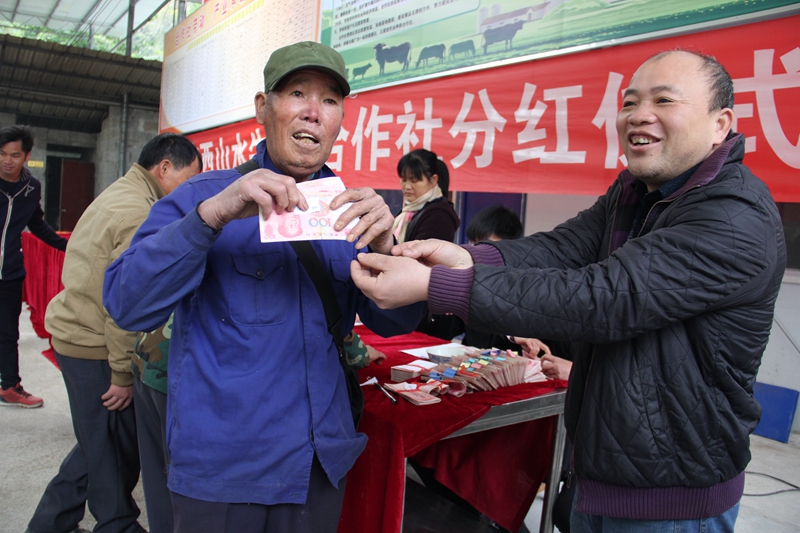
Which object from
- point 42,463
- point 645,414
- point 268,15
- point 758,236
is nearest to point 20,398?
point 42,463

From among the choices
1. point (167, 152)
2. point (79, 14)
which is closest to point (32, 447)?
point (167, 152)

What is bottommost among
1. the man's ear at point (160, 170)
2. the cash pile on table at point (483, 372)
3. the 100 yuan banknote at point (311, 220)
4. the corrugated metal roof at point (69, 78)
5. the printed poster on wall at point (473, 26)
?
the cash pile on table at point (483, 372)

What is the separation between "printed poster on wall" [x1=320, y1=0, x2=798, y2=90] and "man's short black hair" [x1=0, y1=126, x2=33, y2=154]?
2.32 m

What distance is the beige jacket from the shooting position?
7.25 feet

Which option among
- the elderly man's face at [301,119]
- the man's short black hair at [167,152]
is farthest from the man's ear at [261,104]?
the man's short black hair at [167,152]

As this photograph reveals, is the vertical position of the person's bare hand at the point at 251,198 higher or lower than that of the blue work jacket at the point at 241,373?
higher

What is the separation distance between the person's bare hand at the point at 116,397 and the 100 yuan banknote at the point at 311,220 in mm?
1525

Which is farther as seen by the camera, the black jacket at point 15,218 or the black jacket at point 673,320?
the black jacket at point 15,218

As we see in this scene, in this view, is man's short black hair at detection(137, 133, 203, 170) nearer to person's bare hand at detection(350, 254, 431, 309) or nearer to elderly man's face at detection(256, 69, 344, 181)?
elderly man's face at detection(256, 69, 344, 181)

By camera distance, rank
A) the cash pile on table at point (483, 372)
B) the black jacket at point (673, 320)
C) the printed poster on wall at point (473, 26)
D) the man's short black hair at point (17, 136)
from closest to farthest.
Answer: the black jacket at point (673, 320) < the cash pile on table at point (483, 372) < the printed poster on wall at point (473, 26) < the man's short black hair at point (17, 136)

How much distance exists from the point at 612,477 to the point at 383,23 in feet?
12.2

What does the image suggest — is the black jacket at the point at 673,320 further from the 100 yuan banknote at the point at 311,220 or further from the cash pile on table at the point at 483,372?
the cash pile on table at the point at 483,372

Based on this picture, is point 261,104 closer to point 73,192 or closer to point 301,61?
point 301,61

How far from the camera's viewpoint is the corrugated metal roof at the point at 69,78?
918 cm
